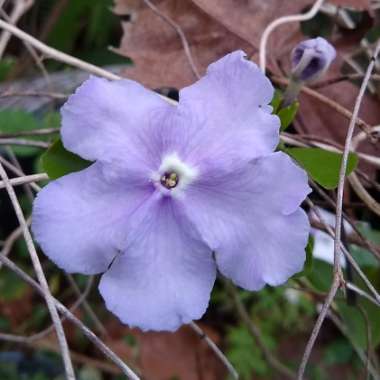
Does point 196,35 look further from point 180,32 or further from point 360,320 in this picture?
point 360,320

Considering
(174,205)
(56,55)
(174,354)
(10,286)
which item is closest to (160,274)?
(174,205)

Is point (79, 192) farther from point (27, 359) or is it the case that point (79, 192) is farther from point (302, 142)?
point (27, 359)

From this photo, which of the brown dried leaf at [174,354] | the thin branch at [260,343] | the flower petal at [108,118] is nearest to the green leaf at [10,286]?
the brown dried leaf at [174,354]

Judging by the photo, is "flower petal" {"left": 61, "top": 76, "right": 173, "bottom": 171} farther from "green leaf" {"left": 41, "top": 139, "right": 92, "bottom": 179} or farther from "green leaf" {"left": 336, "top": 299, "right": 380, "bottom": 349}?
"green leaf" {"left": 336, "top": 299, "right": 380, "bottom": 349}

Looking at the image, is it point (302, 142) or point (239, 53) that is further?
point (302, 142)

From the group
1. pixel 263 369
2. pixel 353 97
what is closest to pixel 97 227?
pixel 353 97

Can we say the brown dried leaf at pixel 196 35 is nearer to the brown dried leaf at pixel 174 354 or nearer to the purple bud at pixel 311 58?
the purple bud at pixel 311 58
